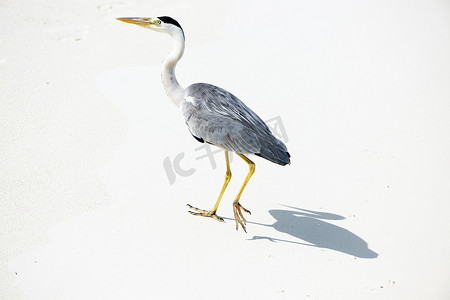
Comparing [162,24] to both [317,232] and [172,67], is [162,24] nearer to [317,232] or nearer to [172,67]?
[172,67]

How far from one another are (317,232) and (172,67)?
254 centimetres

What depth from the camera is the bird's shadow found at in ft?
15.7

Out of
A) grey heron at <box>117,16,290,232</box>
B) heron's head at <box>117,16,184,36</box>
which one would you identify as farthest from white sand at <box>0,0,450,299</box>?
heron's head at <box>117,16,184,36</box>

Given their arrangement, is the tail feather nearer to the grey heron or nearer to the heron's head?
the grey heron

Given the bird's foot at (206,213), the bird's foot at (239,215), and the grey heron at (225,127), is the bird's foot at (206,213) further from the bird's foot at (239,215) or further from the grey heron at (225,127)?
the bird's foot at (239,215)

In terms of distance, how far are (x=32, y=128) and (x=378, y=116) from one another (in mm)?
4814

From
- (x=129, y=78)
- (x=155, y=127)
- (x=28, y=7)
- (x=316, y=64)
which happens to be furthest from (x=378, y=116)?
(x=28, y=7)

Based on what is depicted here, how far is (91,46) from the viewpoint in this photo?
8258 millimetres

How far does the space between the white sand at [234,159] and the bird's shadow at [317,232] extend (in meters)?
0.02

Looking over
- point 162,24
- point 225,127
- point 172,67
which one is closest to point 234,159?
point 225,127

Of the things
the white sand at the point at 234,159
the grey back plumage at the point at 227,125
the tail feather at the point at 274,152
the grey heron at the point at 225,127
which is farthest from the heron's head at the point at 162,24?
the tail feather at the point at 274,152

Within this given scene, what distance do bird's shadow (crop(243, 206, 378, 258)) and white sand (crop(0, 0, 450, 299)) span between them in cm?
2

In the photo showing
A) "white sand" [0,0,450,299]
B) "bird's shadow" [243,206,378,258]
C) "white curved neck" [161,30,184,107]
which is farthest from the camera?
"white curved neck" [161,30,184,107]

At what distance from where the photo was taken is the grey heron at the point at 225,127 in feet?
16.4
